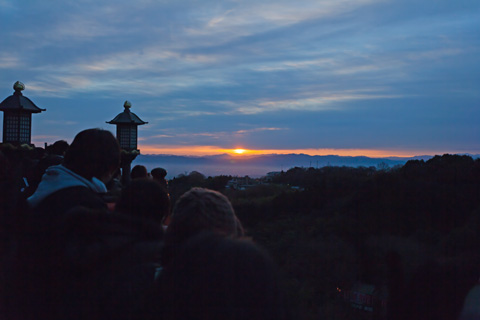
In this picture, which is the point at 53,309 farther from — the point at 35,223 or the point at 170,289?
the point at 170,289

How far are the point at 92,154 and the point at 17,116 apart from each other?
197 inches

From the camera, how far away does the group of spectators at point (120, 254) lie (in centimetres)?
155

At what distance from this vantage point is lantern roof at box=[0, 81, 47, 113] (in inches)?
262

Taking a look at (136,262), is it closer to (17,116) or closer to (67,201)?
(67,201)

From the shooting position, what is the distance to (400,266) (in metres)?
2.16

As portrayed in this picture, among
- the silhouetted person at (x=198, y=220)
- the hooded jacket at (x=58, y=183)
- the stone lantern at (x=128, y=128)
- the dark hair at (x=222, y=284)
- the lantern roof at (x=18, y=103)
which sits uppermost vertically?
the lantern roof at (x=18, y=103)

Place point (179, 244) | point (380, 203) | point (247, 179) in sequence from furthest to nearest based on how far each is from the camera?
point (247, 179) → point (380, 203) → point (179, 244)

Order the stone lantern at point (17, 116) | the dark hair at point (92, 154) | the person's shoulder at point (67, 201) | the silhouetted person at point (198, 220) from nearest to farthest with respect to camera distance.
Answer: the silhouetted person at point (198, 220), the person's shoulder at point (67, 201), the dark hair at point (92, 154), the stone lantern at point (17, 116)

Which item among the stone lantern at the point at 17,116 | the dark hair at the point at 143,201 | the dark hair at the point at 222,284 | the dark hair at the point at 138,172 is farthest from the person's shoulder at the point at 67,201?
the stone lantern at the point at 17,116

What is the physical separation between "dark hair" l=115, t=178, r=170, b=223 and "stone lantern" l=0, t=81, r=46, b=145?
16.9 ft

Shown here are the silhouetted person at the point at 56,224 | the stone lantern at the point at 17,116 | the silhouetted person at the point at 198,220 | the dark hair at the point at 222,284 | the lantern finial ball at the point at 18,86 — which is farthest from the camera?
the lantern finial ball at the point at 18,86

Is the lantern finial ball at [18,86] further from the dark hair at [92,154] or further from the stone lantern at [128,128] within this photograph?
the dark hair at [92,154]

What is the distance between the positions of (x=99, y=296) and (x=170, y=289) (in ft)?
1.54

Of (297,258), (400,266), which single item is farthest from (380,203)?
(400,266)
